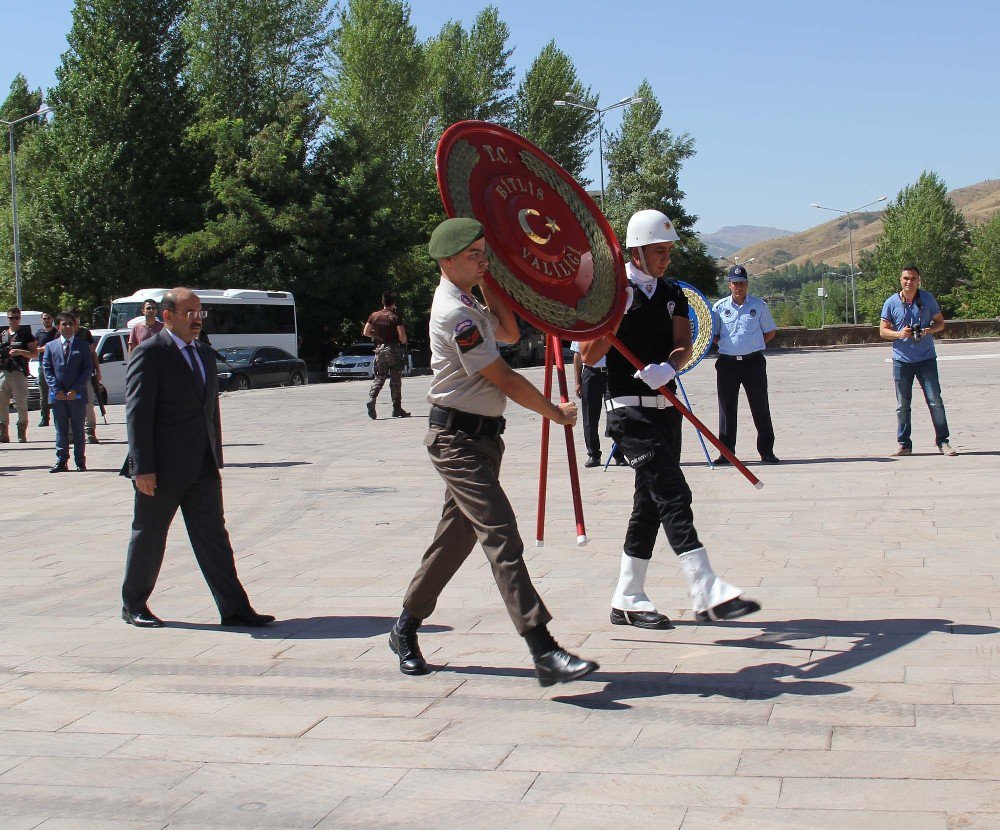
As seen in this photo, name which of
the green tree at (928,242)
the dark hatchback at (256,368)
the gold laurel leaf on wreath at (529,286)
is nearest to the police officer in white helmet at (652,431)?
the gold laurel leaf on wreath at (529,286)

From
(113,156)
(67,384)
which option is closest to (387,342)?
(67,384)

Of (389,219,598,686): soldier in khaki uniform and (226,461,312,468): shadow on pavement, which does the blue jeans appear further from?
(389,219,598,686): soldier in khaki uniform

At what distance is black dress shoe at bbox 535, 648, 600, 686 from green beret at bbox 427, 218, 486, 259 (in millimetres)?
1647

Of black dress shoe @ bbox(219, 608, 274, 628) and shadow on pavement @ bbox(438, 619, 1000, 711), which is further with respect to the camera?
black dress shoe @ bbox(219, 608, 274, 628)

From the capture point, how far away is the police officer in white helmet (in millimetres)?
5547

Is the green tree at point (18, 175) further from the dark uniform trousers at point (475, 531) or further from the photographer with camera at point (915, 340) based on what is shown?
the dark uniform trousers at point (475, 531)

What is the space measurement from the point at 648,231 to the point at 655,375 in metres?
0.72

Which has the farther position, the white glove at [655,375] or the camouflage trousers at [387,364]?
the camouflage trousers at [387,364]

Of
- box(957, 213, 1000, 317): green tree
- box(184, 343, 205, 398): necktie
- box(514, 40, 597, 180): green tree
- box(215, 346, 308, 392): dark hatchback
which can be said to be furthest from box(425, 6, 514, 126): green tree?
box(184, 343, 205, 398): necktie

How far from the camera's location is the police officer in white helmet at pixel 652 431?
5547 millimetres

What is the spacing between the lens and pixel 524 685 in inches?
194

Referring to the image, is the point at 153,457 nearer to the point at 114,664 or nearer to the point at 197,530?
the point at 197,530

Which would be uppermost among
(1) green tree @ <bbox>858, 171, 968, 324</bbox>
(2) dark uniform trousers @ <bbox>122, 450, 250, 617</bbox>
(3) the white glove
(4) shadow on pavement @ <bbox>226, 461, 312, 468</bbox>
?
(1) green tree @ <bbox>858, 171, 968, 324</bbox>

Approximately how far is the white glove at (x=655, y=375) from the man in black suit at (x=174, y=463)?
2299mm
